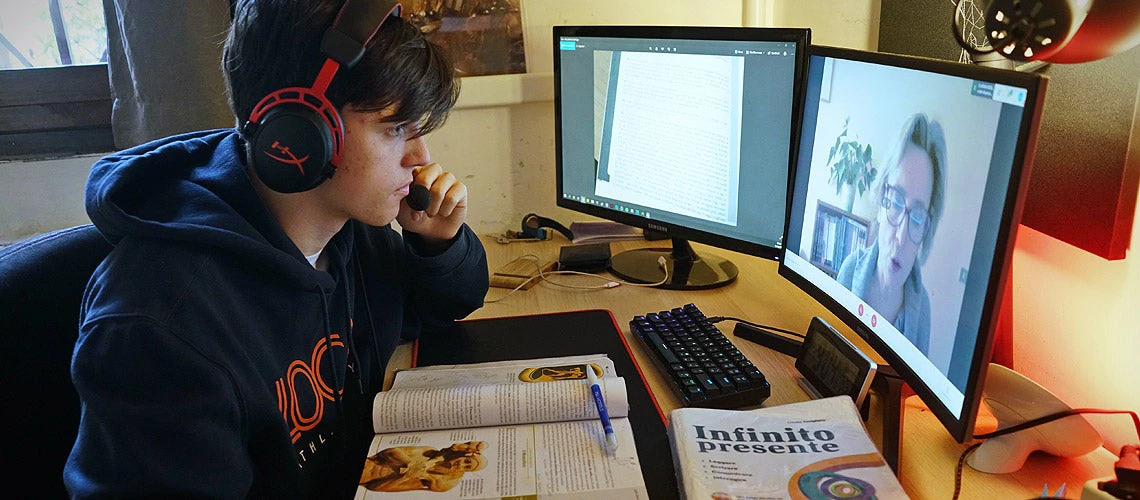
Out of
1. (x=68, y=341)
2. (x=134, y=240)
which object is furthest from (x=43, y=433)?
(x=134, y=240)

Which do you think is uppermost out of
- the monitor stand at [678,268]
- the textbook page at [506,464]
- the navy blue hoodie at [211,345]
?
the navy blue hoodie at [211,345]

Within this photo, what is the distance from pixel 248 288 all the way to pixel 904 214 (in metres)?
0.69

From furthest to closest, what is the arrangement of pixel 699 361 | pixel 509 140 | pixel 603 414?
pixel 509 140, pixel 699 361, pixel 603 414

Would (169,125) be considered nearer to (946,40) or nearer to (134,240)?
(134,240)

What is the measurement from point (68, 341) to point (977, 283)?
918 mm

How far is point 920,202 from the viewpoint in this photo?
793 mm

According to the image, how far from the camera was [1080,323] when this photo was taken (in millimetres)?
971

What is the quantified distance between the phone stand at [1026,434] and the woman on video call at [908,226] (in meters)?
0.12

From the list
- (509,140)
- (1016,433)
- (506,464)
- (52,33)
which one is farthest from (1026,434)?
(52,33)

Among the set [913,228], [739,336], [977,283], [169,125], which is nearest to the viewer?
[977,283]

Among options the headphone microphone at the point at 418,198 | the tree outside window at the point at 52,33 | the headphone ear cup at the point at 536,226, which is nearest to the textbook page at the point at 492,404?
the headphone microphone at the point at 418,198

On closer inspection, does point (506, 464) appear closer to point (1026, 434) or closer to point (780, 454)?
point (780, 454)

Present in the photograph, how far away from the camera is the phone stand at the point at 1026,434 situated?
80 cm

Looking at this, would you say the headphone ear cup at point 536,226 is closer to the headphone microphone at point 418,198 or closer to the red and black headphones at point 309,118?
the headphone microphone at point 418,198
